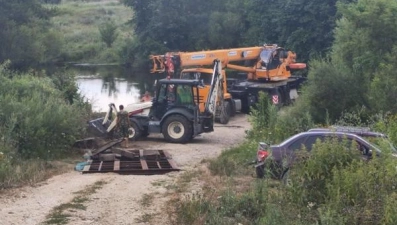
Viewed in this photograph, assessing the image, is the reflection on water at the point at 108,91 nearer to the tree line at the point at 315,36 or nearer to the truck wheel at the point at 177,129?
the tree line at the point at 315,36

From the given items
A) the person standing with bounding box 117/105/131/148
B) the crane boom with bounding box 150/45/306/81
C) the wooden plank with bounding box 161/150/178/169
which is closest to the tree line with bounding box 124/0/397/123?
the crane boom with bounding box 150/45/306/81

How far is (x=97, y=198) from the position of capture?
1702 centimetres

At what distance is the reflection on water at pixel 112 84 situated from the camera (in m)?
45.6

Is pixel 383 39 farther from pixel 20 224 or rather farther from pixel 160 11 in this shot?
pixel 160 11

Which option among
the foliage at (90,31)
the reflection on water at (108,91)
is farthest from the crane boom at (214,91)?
the foliage at (90,31)

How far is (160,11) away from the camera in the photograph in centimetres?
6706

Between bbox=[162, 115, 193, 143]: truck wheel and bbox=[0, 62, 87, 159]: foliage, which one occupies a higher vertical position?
bbox=[0, 62, 87, 159]: foliage

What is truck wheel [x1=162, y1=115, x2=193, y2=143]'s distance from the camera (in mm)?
26812

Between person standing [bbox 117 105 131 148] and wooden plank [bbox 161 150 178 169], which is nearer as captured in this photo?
wooden plank [bbox 161 150 178 169]

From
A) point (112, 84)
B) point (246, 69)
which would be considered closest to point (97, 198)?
point (246, 69)

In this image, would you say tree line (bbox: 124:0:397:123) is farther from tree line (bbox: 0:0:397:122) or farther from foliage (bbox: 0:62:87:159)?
foliage (bbox: 0:62:87:159)

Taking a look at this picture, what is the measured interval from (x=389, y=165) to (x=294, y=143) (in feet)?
15.9

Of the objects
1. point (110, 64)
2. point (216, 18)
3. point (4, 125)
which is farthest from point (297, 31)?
point (4, 125)

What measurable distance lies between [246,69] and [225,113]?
532 cm
